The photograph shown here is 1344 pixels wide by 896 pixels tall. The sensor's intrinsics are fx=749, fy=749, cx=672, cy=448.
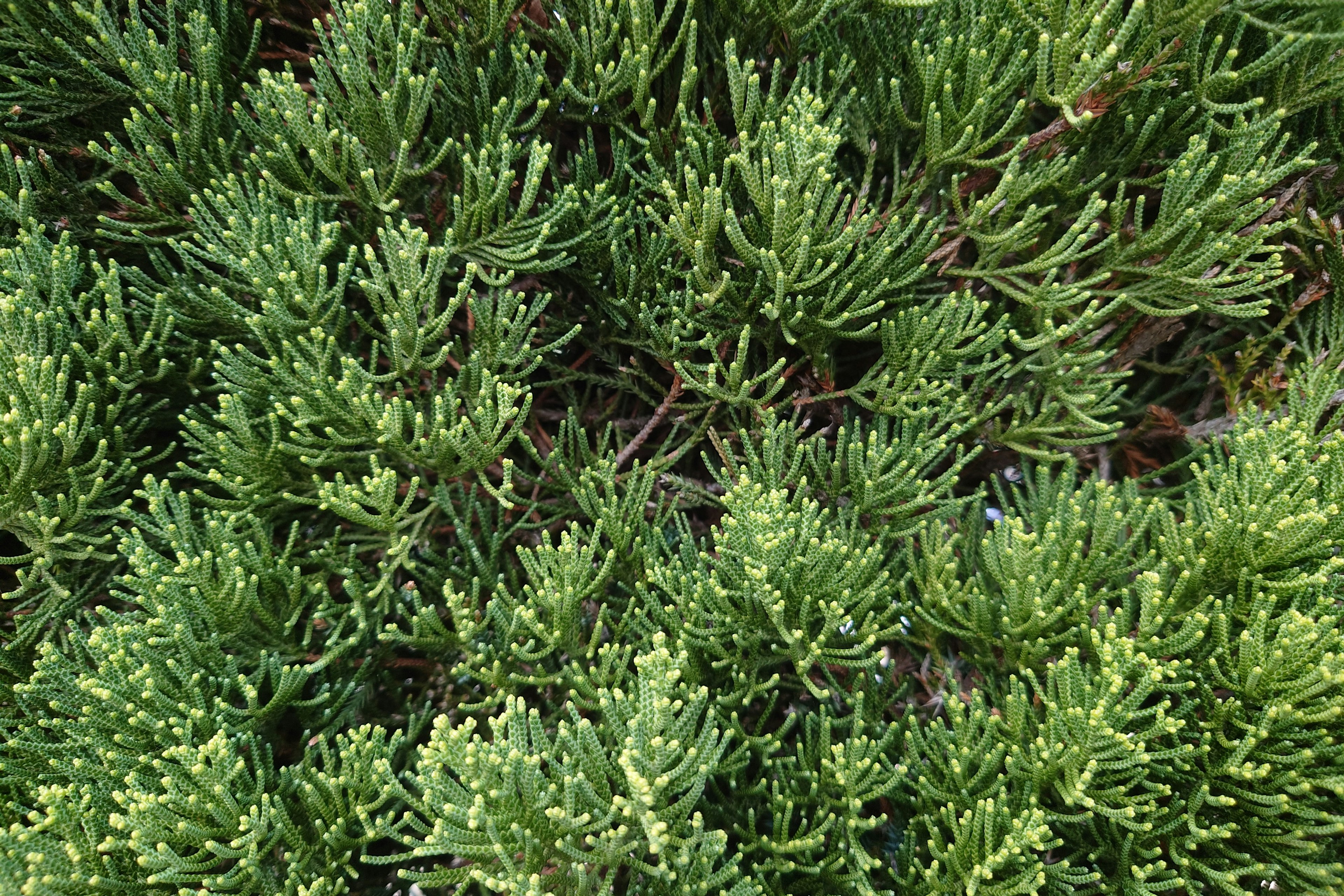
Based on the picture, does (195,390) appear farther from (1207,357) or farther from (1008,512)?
(1207,357)

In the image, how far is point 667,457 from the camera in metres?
2.44

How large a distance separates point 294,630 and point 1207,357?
127 inches

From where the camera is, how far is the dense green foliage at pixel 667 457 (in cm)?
184

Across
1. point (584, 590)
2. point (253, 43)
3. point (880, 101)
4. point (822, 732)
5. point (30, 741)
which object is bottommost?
point (30, 741)

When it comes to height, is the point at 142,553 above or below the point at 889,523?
below

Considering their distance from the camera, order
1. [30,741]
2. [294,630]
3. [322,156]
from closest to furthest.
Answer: [30,741] → [322,156] → [294,630]

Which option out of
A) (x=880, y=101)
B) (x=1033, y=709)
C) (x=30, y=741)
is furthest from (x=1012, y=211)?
(x=30, y=741)

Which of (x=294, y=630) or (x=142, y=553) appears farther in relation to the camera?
(x=294, y=630)

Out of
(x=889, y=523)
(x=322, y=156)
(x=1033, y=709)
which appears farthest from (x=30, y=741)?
(x=1033, y=709)

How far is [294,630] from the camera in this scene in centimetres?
232

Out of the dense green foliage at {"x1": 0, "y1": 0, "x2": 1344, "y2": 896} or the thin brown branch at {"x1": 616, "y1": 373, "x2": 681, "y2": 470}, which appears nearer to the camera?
the dense green foliage at {"x1": 0, "y1": 0, "x2": 1344, "y2": 896}

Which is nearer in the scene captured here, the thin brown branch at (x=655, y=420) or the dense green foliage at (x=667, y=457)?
the dense green foliage at (x=667, y=457)

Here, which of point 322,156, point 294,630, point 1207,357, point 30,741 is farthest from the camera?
point 1207,357

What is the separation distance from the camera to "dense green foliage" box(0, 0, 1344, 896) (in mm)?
1843
